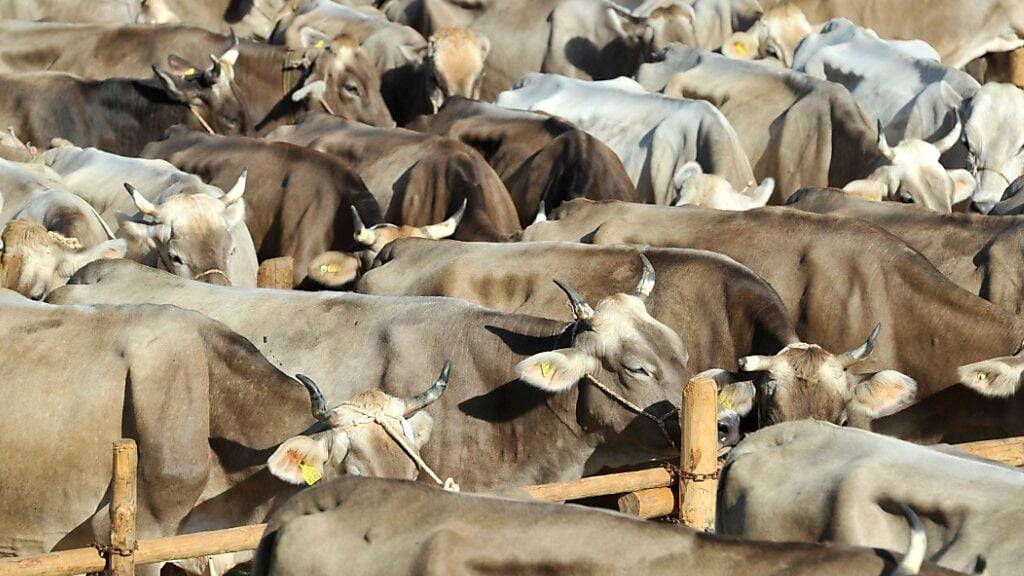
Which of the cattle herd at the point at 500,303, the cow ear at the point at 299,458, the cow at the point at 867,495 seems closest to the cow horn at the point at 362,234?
the cattle herd at the point at 500,303

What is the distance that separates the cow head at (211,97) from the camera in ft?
43.9

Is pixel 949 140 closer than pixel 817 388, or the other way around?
pixel 817 388

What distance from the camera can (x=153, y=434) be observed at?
6.45m

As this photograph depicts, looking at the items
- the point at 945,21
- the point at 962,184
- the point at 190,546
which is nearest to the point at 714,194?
the point at 962,184

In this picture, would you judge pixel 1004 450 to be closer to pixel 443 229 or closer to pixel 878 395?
pixel 878 395

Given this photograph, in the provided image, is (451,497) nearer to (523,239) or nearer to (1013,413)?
(1013,413)

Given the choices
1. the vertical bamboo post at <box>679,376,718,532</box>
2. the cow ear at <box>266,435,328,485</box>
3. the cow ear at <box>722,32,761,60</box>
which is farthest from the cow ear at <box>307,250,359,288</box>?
the cow ear at <box>722,32,761,60</box>

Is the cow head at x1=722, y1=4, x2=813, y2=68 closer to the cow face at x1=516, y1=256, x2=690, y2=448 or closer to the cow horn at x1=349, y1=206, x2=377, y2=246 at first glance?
the cow horn at x1=349, y1=206, x2=377, y2=246

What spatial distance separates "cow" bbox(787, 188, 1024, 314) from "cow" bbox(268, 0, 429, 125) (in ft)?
23.3

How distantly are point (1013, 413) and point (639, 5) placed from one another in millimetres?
11330

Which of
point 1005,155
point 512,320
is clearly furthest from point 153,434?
point 1005,155

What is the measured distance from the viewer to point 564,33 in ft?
56.5

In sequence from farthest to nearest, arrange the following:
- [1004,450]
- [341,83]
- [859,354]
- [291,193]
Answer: [341,83]
[291,193]
[859,354]
[1004,450]

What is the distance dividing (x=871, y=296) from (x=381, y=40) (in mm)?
9094
